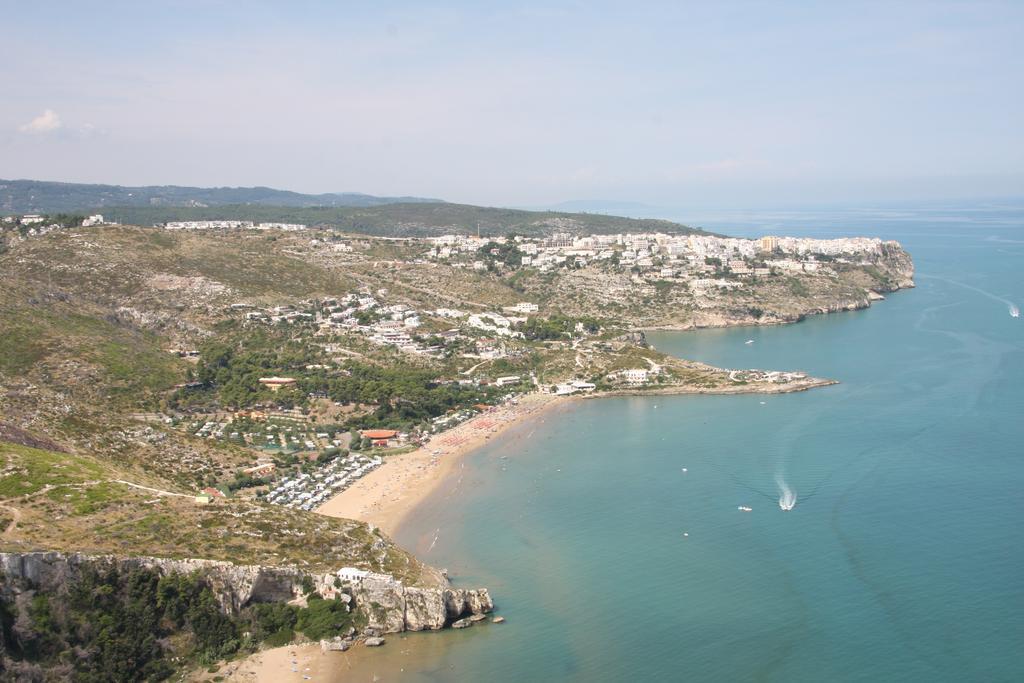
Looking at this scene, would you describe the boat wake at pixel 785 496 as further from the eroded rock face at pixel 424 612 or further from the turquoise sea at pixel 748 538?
the eroded rock face at pixel 424 612

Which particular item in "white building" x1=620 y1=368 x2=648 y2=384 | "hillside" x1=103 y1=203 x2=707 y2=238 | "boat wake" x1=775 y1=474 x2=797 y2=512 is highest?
"hillside" x1=103 y1=203 x2=707 y2=238

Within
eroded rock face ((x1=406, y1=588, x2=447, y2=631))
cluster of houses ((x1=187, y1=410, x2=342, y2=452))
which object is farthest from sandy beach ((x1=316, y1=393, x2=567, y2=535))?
eroded rock face ((x1=406, y1=588, x2=447, y2=631))

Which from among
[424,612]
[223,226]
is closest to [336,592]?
[424,612]

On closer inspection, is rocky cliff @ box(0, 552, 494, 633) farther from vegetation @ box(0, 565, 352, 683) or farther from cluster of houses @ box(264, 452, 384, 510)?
cluster of houses @ box(264, 452, 384, 510)

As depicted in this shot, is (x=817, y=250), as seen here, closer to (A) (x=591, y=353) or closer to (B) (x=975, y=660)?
(A) (x=591, y=353)

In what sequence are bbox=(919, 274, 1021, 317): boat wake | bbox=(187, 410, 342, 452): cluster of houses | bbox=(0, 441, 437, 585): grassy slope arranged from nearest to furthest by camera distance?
bbox=(0, 441, 437, 585): grassy slope, bbox=(187, 410, 342, 452): cluster of houses, bbox=(919, 274, 1021, 317): boat wake

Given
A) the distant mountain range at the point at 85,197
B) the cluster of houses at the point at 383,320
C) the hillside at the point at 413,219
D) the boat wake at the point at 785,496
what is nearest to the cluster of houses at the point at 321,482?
the boat wake at the point at 785,496

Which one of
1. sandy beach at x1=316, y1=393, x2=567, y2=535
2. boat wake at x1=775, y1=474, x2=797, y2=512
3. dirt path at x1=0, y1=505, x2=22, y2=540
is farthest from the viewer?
sandy beach at x1=316, y1=393, x2=567, y2=535
